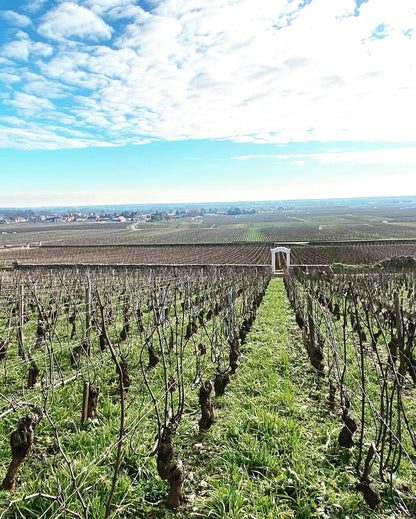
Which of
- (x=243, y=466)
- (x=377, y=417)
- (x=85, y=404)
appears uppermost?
(x=377, y=417)

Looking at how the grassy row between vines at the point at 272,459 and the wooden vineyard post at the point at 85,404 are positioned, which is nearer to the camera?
the grassy row between vines at the point at 272,459

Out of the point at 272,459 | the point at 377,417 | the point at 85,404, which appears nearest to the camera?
the point at 377,417

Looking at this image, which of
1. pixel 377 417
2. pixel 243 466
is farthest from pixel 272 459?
pixel 377 417

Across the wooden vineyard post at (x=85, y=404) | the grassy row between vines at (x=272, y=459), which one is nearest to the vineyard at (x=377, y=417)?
the grassy row between vines at (x=272, y=459)

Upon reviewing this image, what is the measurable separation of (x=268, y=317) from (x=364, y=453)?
7.14m

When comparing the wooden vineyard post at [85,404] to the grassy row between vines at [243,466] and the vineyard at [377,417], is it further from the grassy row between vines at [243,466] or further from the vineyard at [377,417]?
the vineyard at [377,417]

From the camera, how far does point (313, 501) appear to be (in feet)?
9.86

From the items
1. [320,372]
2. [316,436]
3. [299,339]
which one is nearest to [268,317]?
[299,339]

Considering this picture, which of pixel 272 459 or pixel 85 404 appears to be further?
pixel 85 404

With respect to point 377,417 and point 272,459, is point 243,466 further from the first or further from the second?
point 377,417

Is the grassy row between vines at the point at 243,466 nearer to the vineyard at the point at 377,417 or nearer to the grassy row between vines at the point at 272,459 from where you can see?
the grassy row between vines at the point at 272,459

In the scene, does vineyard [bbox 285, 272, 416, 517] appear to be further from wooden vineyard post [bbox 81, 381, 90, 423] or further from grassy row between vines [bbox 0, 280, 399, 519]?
wooden vineyard post [bbox 81, 381, 90, 423]

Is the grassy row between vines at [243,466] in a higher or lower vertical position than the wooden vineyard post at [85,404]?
lower

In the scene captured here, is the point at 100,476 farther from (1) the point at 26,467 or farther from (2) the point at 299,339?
(2) the point at 299,339
